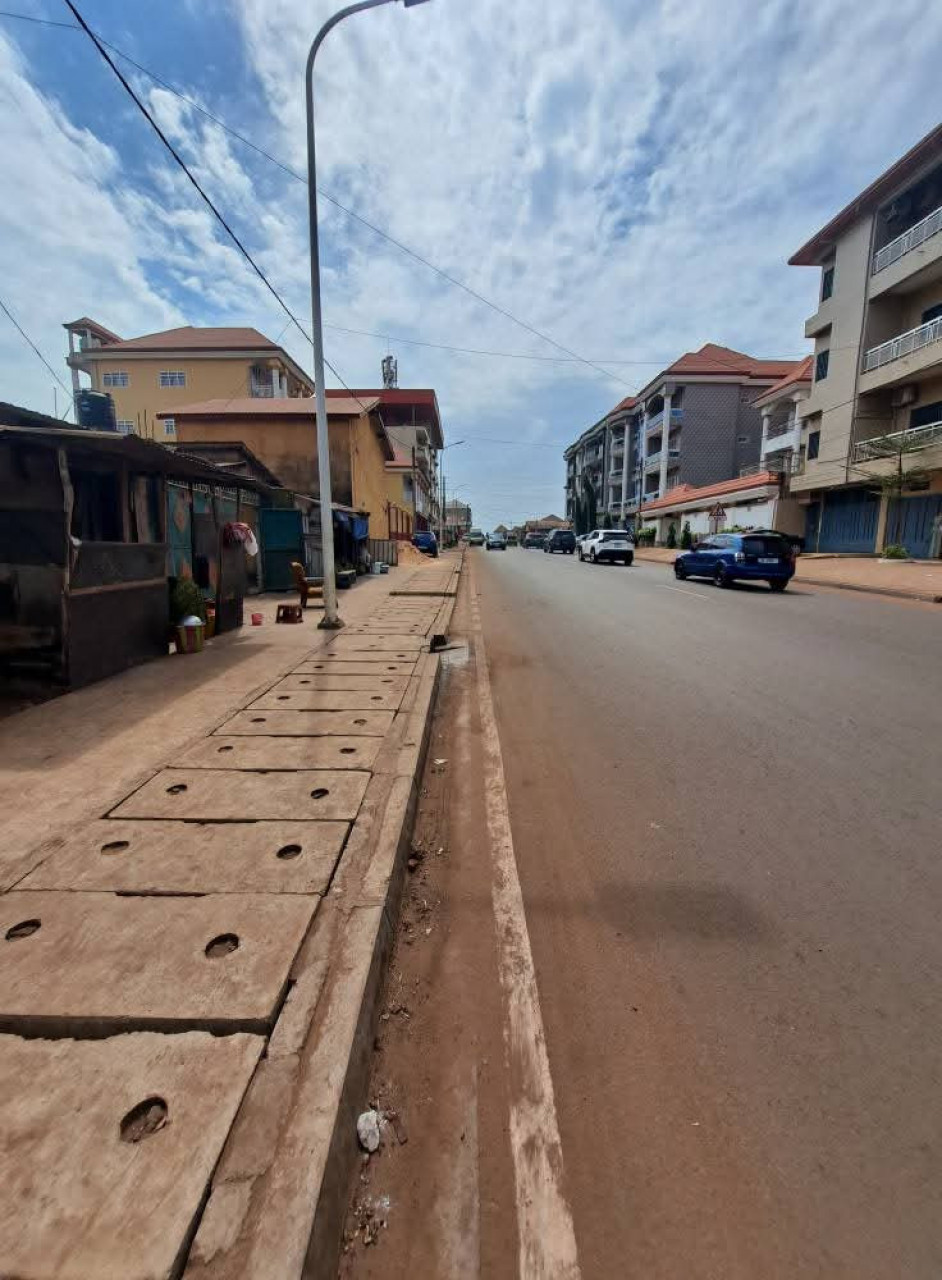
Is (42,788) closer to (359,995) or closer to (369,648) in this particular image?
(359,995)

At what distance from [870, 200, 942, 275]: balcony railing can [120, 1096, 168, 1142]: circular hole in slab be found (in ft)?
103

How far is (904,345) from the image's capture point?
81.2 feet

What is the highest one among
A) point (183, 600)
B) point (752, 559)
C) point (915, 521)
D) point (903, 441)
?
point (903, 441)

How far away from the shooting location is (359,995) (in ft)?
6.81

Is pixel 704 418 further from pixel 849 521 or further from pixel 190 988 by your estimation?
pixel 190 988

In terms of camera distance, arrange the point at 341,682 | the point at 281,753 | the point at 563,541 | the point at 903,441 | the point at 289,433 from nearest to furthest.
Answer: the point at 281,753
the point at 341,682
the point at 903,441
the point at 289,433
the point at 563,541

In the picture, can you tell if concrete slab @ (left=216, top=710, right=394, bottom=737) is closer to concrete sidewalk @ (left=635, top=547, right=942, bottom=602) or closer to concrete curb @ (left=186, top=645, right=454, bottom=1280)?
concrete curb @ (left=186, top=645, right=454, bottom=1280)

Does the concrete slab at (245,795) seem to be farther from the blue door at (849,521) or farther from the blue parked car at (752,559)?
the blue door at (849,521)

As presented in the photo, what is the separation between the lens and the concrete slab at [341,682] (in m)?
6.11

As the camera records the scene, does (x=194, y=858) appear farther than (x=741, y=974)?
Yes

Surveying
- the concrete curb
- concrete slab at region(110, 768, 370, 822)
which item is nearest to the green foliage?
concrete slab at region(110, 768, 370, 822)

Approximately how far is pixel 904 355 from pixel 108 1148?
31508mm

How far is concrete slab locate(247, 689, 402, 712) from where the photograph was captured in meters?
5.45

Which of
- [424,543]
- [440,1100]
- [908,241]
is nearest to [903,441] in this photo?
[908,241]
